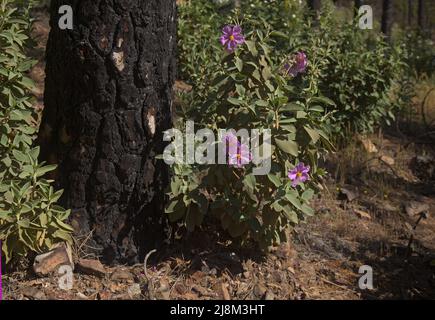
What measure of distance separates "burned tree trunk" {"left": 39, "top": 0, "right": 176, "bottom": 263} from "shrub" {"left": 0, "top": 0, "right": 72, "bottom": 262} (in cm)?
14

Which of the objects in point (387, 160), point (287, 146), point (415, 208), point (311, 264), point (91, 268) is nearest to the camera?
point (287, 146)

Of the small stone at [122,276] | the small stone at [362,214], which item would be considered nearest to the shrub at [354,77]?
the small stone at [362,214]

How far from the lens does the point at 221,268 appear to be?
2.95m

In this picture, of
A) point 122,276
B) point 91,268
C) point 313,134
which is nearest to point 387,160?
point 313,134

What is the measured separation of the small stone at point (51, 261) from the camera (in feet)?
9.03

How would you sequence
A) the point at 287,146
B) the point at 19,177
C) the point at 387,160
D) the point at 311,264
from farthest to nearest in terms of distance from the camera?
the point at 387,160 < the point at 311,264 < the point at 19,177 < the point at 287,146

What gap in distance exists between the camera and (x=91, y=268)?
2834mm

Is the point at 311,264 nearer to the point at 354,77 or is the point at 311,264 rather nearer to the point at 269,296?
the point at 269,296

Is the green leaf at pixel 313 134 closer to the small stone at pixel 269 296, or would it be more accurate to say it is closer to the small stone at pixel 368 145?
the small stone at pixel 269 296

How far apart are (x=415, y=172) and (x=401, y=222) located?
905mm

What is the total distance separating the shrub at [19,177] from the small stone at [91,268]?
143mm

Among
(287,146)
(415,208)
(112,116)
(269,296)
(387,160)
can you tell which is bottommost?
(269,296)

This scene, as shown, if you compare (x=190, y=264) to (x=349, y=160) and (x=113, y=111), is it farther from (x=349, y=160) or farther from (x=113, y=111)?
(x=349, y=160)

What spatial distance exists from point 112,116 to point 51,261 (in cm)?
70
